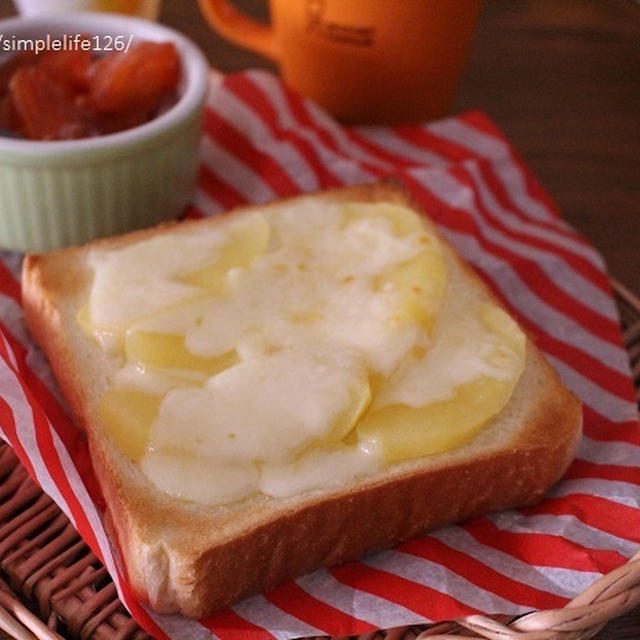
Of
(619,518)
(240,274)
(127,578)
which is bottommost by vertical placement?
(127,578)

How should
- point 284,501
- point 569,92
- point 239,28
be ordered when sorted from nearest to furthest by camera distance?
point 284,501
point 239,28
point 569,92

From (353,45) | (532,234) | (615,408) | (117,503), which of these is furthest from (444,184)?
(117,503)

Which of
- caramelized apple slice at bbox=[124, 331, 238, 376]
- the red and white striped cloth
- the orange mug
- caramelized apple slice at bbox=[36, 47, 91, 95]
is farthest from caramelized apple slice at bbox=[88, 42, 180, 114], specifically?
caramelized apple slice at bbox=[124, 331, 238, 376]

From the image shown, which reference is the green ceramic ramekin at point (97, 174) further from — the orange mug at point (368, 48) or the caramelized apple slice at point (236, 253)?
the orange mug at point (368, 48)

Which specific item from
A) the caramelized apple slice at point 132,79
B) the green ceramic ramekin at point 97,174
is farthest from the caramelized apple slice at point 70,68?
the green ceramic ramekin at point 97,174

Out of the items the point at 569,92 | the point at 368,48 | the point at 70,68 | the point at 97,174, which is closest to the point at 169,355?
the point at 97,174

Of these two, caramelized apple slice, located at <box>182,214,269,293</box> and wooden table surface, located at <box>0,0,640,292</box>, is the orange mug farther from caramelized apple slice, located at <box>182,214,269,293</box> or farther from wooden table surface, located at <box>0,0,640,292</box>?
caramelized apple slice, located at <box>182,214,269,293</box>

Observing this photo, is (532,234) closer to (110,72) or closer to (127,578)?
(110,72)

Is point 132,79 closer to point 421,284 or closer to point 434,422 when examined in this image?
point 421,284
